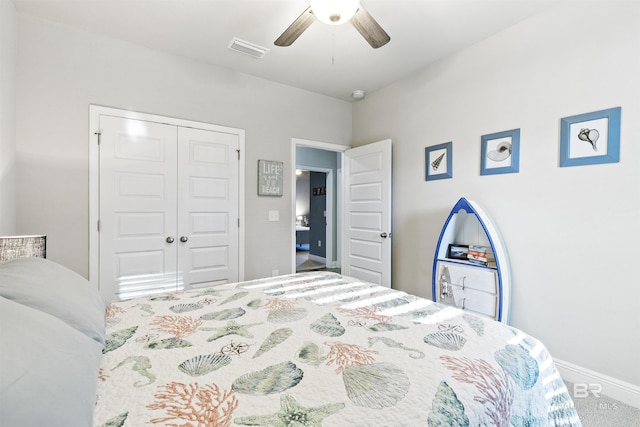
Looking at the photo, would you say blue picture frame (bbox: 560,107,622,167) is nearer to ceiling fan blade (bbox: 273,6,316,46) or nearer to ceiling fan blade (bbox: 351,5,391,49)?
ceiling fan blade (bbox: 351,5,391,49)

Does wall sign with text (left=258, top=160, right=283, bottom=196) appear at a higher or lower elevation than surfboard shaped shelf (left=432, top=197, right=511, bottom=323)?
higher

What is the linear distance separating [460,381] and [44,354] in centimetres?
105

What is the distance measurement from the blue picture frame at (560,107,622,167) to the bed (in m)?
1.57

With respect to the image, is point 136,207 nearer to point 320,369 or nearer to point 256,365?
point 256,365

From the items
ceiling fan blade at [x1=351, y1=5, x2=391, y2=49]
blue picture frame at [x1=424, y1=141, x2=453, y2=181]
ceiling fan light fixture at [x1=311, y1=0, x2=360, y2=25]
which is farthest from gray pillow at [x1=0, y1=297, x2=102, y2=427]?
blue picture frame at [x1=424, y1=141, x2=453, y2=181]

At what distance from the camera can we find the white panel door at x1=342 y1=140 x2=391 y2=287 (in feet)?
11.5

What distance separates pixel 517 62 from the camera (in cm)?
249

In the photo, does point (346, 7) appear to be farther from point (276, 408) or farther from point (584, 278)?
point (584, 278)

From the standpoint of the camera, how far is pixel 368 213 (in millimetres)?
3736

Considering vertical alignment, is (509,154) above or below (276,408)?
above

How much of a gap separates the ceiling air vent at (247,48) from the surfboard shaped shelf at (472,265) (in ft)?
7.61

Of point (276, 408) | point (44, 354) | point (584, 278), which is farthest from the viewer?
point (584, 278)

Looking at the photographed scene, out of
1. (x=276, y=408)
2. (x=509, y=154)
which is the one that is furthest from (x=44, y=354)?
(x=509, y=154)

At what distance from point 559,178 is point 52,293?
2.97 m
